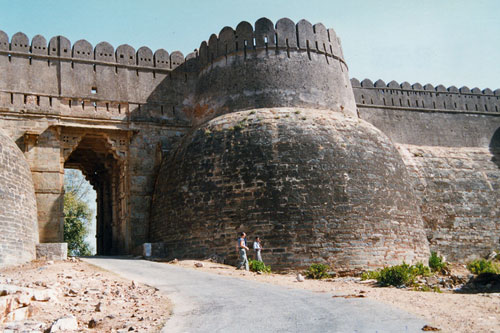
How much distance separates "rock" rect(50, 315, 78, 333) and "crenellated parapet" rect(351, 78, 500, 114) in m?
13.6

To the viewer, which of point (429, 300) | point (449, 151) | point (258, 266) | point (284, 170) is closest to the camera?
point (429, 300)

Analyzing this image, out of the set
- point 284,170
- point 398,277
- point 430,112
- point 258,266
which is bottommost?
point 398,277

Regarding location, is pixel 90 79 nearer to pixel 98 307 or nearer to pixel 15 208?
pixel 15 208

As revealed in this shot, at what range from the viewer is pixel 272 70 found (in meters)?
14.4

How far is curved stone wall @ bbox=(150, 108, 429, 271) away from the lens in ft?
38.6

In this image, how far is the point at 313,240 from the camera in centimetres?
1169

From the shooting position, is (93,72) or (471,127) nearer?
(93,72)

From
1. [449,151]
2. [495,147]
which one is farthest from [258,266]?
[495,147]

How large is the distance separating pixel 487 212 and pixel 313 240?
7460 mm

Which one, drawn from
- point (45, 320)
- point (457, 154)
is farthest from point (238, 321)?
point (457, 154)

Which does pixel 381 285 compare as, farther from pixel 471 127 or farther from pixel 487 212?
pixel 471 127

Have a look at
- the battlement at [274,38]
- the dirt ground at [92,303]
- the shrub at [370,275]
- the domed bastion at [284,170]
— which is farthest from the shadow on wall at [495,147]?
the dirt ground at [92,303]

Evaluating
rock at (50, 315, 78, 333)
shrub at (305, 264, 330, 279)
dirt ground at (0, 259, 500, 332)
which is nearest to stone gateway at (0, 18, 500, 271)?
shrub at (305, 264, 330, 279)

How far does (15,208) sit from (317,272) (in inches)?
265
